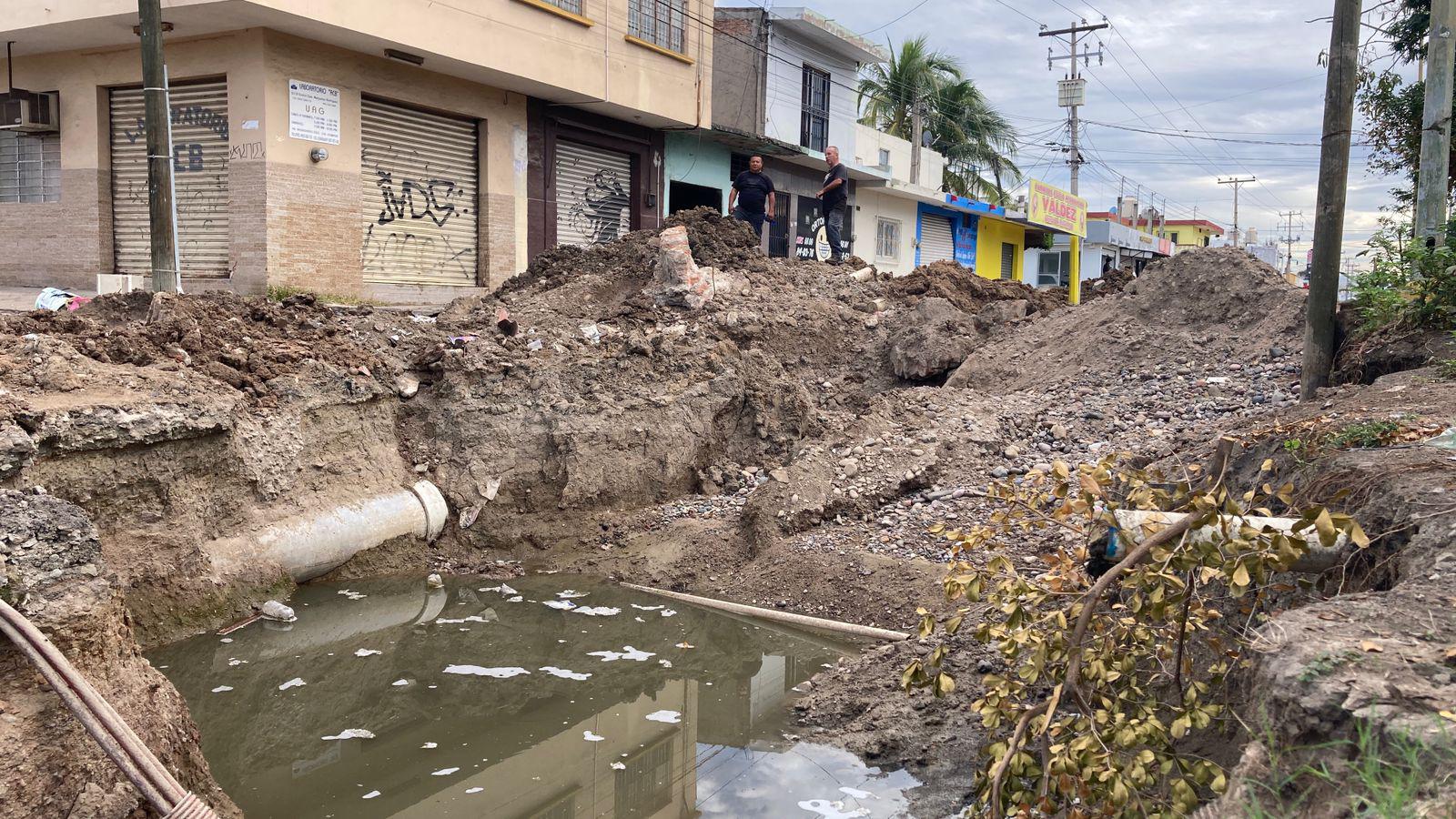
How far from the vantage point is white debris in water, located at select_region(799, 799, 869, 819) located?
4.21 m

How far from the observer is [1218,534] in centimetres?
286

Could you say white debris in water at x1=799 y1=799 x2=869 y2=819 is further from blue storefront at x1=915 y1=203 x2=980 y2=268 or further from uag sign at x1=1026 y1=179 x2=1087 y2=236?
blue storefront at x1=915 y1=203 x2=980 y2=268

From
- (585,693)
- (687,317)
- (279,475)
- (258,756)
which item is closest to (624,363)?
(687,317)

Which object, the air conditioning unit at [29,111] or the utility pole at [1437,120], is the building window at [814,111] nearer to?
the air conditioning unit at [29,111]

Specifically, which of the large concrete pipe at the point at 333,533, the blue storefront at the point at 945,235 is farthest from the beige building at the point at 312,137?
the blue storefront at the point at 945,235

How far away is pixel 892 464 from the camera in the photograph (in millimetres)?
8312

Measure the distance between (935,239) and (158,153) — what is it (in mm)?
24991

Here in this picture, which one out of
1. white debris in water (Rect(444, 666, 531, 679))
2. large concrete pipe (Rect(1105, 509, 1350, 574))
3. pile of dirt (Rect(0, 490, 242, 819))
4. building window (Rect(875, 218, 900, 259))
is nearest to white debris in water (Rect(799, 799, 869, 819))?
large concrete pipe (Rect(1105, 509, 1350, 574))

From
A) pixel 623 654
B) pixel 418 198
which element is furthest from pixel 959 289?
pixel 623 654

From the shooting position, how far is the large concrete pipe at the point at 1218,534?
2949 mm

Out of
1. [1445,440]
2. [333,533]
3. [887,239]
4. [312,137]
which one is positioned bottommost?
[333,533]

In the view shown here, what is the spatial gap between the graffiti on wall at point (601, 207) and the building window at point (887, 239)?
10.8 meters

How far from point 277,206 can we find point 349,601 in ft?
22.8

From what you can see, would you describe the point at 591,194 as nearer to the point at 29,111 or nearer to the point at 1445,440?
the point at 29,111
